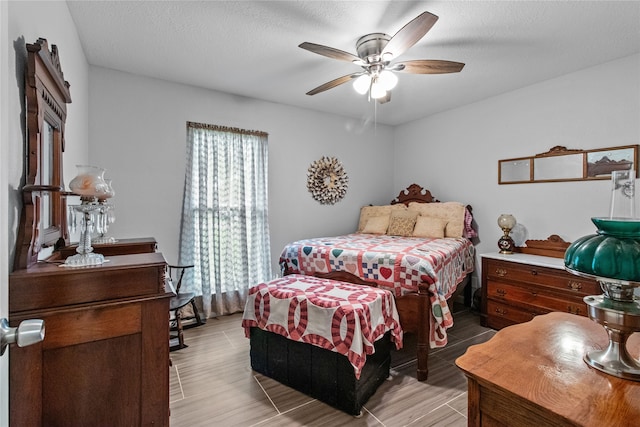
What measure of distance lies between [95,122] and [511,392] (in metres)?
3.74

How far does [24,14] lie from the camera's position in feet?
4.03

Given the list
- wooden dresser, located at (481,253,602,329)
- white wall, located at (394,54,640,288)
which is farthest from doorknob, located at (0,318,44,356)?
white wall, located at (394,54,640,288)

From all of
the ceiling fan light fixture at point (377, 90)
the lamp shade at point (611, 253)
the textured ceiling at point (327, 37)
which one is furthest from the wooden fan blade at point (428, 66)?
the lamp shade at point (611, 253)

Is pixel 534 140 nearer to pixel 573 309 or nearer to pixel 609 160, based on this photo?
pixel 609 160

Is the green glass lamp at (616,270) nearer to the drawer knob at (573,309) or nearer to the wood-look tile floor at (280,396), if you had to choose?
the wood-look tile floor at (280,396)

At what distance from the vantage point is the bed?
2.32 metres

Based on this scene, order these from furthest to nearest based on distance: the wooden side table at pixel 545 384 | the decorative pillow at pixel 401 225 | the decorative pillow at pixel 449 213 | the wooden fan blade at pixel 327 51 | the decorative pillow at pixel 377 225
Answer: the decorative pillow at pixel 377 225
the decorative pillow at pixel 401 225
the decorative pillow at pixel 449 213
the wooden fan blade at pixel 327 51
the wooden side table at pixel 545 384

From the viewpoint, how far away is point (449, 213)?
13.0 feet

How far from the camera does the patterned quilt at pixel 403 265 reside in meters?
2.33

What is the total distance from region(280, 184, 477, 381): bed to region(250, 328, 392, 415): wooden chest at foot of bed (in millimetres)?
357

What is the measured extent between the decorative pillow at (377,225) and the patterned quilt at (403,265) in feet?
3.06

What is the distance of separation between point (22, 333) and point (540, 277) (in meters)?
3.57

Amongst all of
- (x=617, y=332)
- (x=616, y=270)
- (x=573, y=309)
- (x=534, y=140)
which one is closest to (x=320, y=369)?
(x=617, y=332)

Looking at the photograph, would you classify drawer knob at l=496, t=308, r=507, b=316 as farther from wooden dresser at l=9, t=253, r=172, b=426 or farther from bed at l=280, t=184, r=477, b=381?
wooden dresser at l=9, t=253, r=172, b=426
